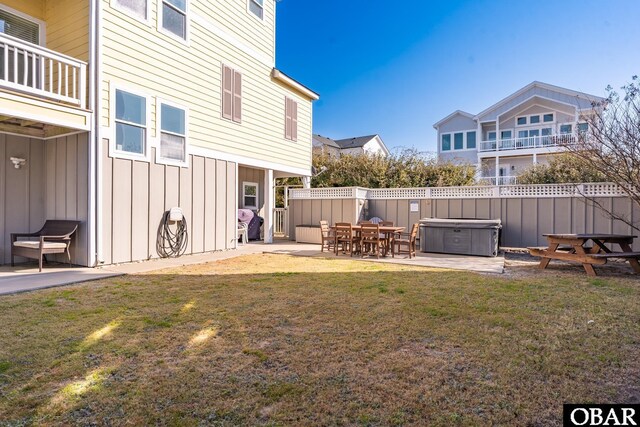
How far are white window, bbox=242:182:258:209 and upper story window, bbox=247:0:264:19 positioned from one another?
17.9 feet

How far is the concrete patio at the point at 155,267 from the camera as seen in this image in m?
5.57

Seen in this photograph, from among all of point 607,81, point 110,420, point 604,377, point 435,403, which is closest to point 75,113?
point 110,420

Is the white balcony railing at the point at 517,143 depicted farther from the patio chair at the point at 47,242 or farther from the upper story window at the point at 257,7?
the patio chair at the point at 47,242

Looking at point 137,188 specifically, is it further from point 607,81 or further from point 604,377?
point 607,81

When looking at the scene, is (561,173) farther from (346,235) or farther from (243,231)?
(243,231)

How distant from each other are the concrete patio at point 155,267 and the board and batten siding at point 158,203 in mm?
353

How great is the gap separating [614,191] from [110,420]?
11537 millimetres

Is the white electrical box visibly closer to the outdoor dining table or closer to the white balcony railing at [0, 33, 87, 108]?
the white balcony railing at [0, 33, 87, 108]

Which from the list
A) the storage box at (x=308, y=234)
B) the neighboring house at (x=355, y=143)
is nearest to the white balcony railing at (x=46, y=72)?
the storage box at (x=308, y=234)

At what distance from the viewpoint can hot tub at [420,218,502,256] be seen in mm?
9516

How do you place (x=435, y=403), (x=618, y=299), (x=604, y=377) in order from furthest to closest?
(x=618, y=299) < (x=604, y=377) < (x=435, y=403)

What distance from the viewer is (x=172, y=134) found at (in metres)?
8.53

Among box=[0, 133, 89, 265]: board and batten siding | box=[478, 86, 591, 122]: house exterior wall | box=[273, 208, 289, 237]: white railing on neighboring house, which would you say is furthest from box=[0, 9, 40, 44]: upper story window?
box=[478, 86, 591, 122]: house exterior wall

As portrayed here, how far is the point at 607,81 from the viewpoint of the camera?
855cm
